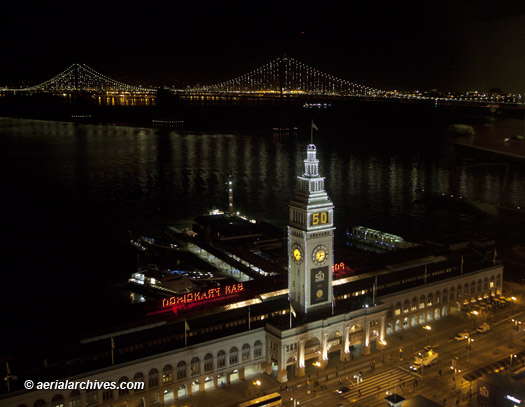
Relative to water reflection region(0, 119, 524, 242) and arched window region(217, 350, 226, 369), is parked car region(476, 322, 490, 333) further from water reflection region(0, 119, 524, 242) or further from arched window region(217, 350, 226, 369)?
water reflection region(0, 119, 524, 242)

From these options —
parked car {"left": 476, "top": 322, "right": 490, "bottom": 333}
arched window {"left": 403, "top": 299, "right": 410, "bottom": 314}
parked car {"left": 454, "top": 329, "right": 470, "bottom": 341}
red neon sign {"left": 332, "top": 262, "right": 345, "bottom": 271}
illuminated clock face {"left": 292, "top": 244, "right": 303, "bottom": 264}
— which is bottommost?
parked car {"left": 454, "top": 329, "right": 470, "bottom": 341}

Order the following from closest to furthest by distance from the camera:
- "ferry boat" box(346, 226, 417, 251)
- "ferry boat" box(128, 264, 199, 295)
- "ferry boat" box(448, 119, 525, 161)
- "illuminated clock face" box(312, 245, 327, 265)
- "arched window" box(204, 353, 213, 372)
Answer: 1. "arched window" box(204, 353, 213, 372)
2. "illuminated clock face" box(312, 245, 327, 265)
3. "ferry boat" box(128, 264, 199, 295)
4. "ferry boat" box(346, 226, 417, 251)
5. "ferry boat" box(448, 119, 525, 161)

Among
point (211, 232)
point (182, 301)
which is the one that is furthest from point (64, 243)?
point (182, 301)

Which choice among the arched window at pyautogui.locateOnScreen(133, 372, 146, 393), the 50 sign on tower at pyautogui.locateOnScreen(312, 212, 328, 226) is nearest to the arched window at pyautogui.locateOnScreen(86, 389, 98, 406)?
the arched window at pyautogui.locateOnScreen(133, 372, 146, 393)

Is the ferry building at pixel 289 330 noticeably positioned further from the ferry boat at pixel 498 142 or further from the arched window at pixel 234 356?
the ferry boat at pixel 498 142

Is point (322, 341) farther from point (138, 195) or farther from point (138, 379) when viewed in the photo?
point (138, 195)

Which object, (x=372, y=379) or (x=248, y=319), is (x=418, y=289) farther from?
(x=248, y=319)
